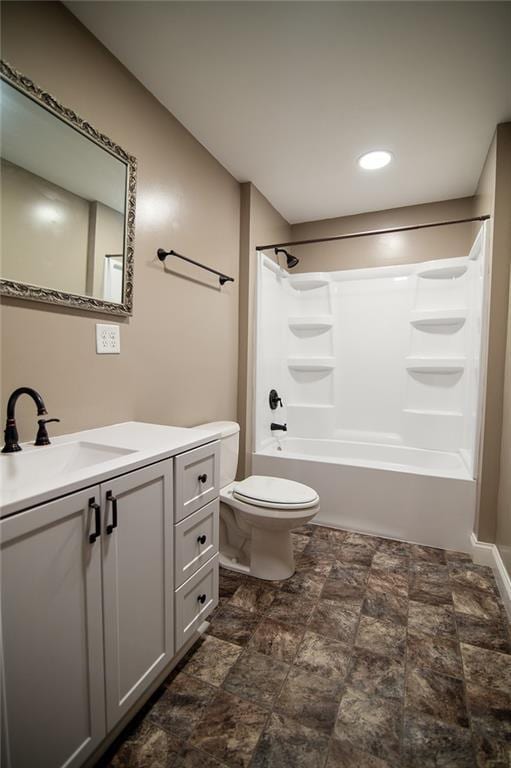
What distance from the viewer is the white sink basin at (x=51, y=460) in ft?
3.27

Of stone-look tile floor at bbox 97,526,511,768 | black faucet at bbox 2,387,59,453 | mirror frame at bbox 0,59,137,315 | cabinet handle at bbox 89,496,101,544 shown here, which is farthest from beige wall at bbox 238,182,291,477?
cabinet handle at bbox 89,496,101,544

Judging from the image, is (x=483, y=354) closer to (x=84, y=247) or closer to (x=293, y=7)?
(x=293, y=7)

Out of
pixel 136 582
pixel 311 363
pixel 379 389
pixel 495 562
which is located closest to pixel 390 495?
pixel 495 562

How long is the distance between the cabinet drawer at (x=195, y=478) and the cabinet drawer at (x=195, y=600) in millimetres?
273

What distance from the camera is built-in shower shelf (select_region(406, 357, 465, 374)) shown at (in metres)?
2.85

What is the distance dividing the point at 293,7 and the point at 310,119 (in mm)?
618

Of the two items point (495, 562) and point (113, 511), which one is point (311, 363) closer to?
point (495, 562)

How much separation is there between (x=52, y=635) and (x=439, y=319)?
9.99ft

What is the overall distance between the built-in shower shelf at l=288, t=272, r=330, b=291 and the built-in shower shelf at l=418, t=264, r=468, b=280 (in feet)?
2.65

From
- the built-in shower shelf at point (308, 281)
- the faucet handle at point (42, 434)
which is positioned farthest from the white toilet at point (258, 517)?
the built-in shower shelf at point (308, 281)

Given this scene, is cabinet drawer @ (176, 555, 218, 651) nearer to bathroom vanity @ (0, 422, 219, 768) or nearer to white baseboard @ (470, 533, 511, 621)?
bathroom vanity @ (0, 422, 219, 768)

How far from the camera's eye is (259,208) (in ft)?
8.99

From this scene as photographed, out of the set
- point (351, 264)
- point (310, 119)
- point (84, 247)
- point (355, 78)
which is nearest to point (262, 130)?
point (310, 119)

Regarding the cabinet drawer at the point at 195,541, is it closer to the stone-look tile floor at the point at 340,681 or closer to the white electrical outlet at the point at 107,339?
the stone-look tile floor at the point at 340,681
